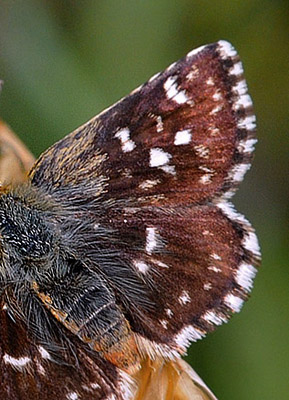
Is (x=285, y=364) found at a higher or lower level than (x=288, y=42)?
lower

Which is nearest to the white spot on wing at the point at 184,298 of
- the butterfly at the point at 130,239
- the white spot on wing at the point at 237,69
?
the butterfly at the point at 130,239

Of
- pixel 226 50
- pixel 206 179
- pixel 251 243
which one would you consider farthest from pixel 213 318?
pixel 226 50

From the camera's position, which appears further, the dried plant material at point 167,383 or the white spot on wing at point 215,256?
the white spot on wing at point 215,256

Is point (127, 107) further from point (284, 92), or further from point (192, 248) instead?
point (284, 92)

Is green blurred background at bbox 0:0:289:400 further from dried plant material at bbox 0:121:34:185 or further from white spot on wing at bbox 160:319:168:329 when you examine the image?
white spot on wing at bbox 160:319:168:329

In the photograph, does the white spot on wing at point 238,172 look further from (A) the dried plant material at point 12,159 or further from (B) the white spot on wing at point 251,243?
(A) the dried plant material at point 12,159

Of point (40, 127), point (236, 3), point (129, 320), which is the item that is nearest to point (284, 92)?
point (236, 3)

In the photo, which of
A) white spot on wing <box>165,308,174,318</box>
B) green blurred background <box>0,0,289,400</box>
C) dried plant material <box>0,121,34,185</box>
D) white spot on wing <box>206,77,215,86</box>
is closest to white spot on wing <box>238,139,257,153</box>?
white spot on wing <box>206,77,215,86</box>
